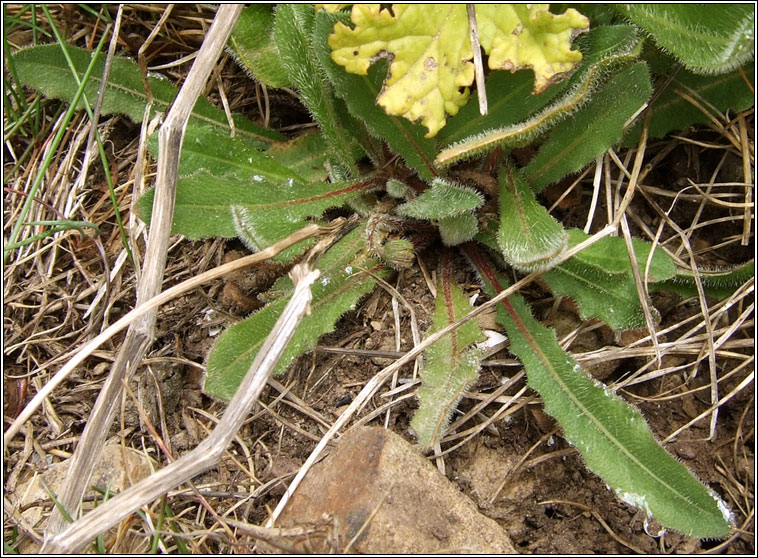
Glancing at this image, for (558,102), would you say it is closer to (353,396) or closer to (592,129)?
(592,129)

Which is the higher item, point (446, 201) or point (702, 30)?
point (702, 30)

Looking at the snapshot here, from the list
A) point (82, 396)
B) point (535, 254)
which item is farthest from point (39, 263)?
point (535, 254)

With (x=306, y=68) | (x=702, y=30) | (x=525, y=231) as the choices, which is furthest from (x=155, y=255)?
(x=702, y=30)

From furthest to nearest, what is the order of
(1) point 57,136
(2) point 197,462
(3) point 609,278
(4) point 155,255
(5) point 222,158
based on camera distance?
(1) point 57,136
(5) point 222,158
(3) point 609,278
(4) point 155,255
(2) point 197,462

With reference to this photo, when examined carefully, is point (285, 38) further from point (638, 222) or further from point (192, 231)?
point (638, 222)

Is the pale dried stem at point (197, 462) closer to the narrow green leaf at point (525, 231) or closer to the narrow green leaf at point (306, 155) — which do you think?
the narrow green leaf at point (525, 231)

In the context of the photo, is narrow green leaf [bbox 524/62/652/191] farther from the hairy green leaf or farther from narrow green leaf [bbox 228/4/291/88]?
narrow green leaf [bbox 228/4/291/88]
